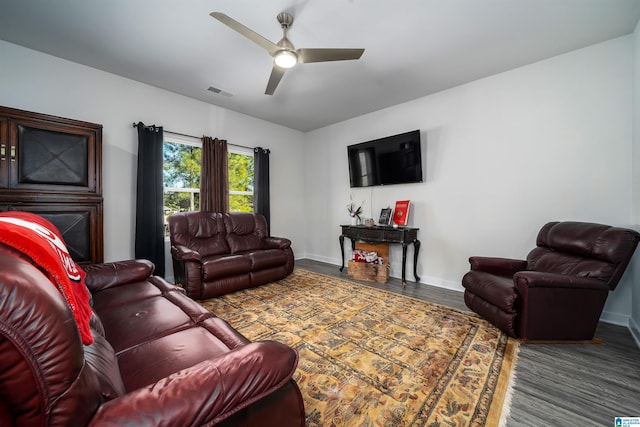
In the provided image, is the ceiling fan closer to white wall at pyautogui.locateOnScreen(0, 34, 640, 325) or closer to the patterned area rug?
white wall at pyautogui.locateOnScreen(0, 34, 640, 325)

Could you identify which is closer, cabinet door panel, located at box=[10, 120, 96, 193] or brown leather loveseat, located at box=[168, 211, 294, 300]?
cabinet door panel, located at box=[10, 120, 96, 193]

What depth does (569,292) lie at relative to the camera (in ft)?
6.63

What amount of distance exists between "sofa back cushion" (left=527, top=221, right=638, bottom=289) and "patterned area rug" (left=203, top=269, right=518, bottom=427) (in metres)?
0.86

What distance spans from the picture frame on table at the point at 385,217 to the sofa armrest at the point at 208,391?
134 inches

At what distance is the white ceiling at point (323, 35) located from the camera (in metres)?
2.12

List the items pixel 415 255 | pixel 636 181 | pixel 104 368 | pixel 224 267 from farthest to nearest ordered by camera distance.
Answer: pixel 415 255
pixel 224 267
pixel 636 181
pixel 104 368

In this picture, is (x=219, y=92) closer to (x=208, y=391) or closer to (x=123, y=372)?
(x=123, y=372)

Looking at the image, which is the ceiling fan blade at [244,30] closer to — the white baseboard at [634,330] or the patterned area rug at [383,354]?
the patterned area rug at [383,354]

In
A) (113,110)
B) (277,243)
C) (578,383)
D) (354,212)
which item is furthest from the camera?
(354,212)

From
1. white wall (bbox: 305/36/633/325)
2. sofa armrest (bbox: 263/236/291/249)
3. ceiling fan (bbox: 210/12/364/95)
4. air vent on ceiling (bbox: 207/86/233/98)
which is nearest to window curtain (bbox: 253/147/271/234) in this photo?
sofa armrest (bbox: 263/236/291/249)

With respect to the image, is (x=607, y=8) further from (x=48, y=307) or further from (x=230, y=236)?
(x=230, y=236)

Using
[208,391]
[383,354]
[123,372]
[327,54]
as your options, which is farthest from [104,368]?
[327,54]

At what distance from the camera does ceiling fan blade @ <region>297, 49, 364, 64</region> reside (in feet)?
7.08

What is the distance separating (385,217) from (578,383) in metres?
2.76
